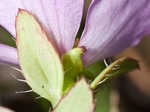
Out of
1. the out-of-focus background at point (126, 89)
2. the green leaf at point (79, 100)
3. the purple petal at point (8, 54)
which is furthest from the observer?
the out-of-focus background at point (126, 89)

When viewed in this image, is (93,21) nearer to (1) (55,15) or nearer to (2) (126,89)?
(1) (55,15)

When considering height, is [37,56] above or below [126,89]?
above

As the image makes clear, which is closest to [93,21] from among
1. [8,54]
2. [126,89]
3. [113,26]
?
[113,26]

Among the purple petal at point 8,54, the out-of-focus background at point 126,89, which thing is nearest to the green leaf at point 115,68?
the purple petal at point 8,54

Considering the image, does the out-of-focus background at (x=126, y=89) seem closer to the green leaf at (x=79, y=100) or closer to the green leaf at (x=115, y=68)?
the green leaf at (x=115, y=68)

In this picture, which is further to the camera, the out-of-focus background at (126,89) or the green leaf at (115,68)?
the out-of-focus background at (126,89)

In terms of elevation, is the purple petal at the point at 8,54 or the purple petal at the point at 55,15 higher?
the purple petal at the point at 55,15

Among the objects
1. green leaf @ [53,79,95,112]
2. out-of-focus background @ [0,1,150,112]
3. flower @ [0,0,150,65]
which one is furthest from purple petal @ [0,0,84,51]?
out-of-focus background @ [0,1,150,112]
